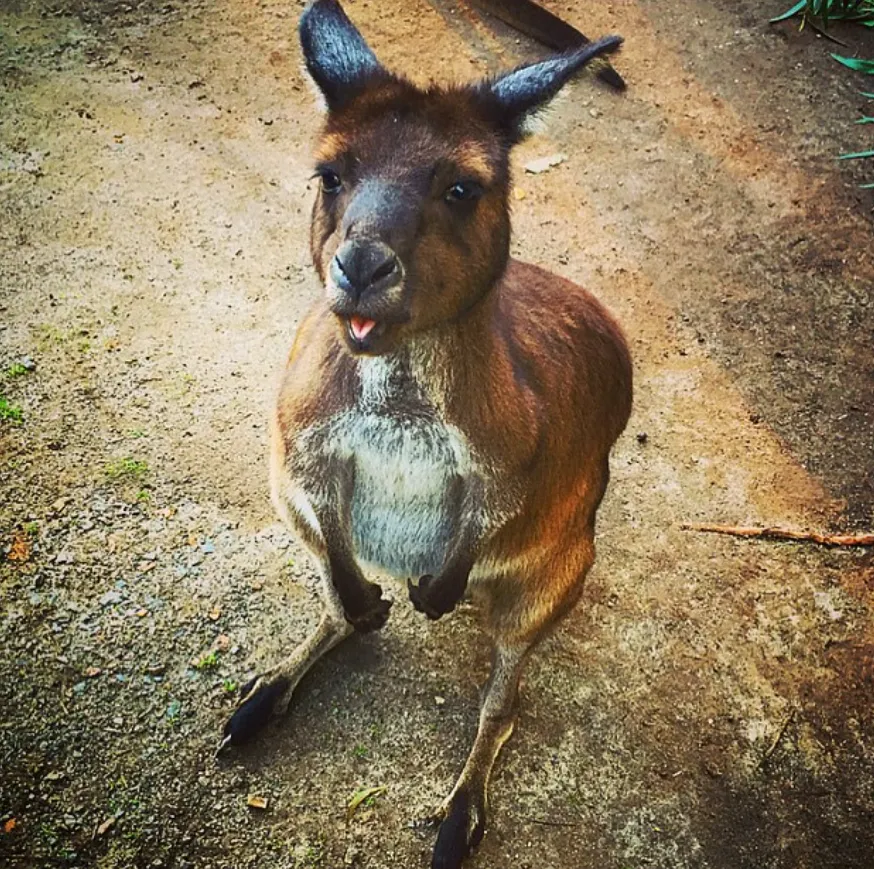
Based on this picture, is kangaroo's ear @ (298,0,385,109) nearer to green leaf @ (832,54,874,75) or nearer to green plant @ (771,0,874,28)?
green leaf @ (832,54,874,75)

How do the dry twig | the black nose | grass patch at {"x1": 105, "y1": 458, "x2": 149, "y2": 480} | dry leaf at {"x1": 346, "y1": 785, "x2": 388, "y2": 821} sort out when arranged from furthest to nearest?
1. grass patch at {"x1": 105, "y1": 458, "x2": 149, "y2": 480}
2. the dry twig
3. dry leaf at {"x1": 346, "y1": 785, "x2": 388, "y2": 821}
4. the black nose

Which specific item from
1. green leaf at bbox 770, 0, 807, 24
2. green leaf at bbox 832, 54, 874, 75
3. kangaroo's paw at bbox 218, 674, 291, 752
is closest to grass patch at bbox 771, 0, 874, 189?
green leaf at bbox 770, 0, 807, 24

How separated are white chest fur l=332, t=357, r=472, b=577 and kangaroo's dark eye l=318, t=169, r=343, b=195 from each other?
1.37 ft

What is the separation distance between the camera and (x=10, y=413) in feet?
12.7

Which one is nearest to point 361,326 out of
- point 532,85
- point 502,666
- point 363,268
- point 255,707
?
point 363,268

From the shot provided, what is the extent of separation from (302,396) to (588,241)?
2671 millimetres

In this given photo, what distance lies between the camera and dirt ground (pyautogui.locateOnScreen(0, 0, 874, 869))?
3078mm

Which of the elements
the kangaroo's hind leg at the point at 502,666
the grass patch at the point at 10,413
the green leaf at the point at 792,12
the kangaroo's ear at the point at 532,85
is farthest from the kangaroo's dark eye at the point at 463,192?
the green leaf at the point at 792,12

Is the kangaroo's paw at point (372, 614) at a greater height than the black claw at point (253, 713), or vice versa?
the kangaroo's paw at point (372, 614)

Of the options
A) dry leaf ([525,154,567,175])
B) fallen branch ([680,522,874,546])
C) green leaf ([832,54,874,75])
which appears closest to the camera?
fallen branch ([680,522,874,546])

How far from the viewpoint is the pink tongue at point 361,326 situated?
214 centimetres

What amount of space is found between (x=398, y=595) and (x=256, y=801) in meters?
0.88

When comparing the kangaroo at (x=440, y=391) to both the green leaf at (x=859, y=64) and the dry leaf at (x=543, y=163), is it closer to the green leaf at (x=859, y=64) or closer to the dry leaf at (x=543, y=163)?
the dry leaf at (x=543, y=163)

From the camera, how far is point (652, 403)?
14.0 feet
